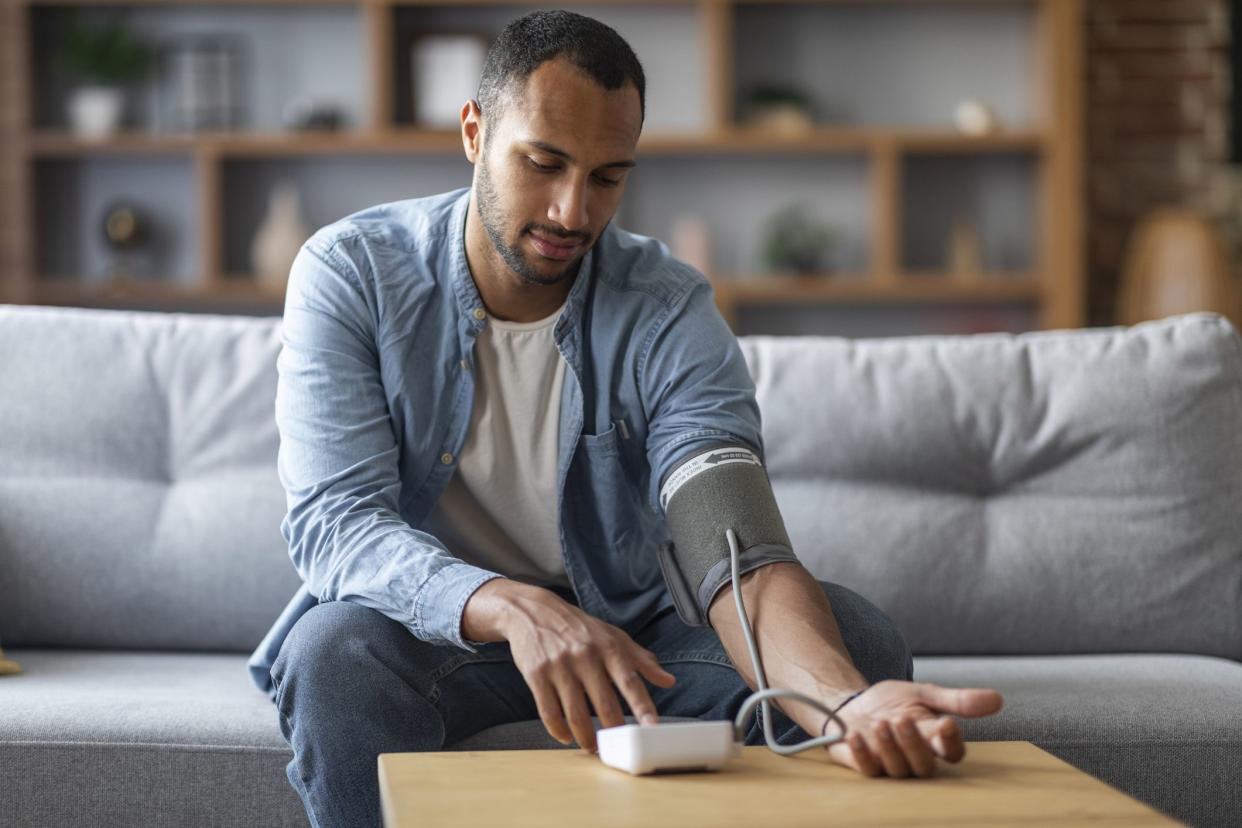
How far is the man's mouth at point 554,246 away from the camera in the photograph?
156 cm

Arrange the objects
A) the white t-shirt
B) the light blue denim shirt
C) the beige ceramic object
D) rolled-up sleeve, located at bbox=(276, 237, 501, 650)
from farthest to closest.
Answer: the beige ceramic object, the white t-shirt, the light blue denim shirt, rolled-up sleeve, located at bbox=(276, 237, 501, 650)

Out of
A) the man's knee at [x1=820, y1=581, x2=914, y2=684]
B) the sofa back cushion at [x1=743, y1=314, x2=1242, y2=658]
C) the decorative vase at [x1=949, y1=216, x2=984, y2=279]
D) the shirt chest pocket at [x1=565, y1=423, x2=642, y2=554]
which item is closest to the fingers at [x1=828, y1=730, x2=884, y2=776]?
the man's knee at [x1=820, y1=581, x2=914, y2=684]

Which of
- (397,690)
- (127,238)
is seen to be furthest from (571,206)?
(127,238)

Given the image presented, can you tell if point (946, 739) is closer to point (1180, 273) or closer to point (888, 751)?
point (888, 751)

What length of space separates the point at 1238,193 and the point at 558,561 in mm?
3266

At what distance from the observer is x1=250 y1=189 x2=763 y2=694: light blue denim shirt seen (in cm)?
151

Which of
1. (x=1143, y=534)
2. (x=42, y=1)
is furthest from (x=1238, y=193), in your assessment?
(x=42, y=1)

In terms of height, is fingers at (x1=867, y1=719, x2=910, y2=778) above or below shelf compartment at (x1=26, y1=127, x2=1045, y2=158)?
below

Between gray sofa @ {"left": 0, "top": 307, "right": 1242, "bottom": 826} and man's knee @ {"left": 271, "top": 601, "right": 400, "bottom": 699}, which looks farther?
gray sofa @ {"left": 0, "top": 307, "right": 1242, "bottom": 826}

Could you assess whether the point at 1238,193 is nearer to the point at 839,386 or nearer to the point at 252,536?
the point at 839,386

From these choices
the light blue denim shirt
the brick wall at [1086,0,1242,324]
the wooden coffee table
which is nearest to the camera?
the wooden coffee table

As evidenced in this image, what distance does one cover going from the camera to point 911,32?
14.0ft

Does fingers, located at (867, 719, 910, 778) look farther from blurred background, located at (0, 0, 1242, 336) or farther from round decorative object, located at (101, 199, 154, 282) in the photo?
round decorative object, located at (101, 199, 154, 282)

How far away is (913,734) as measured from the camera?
109cm
